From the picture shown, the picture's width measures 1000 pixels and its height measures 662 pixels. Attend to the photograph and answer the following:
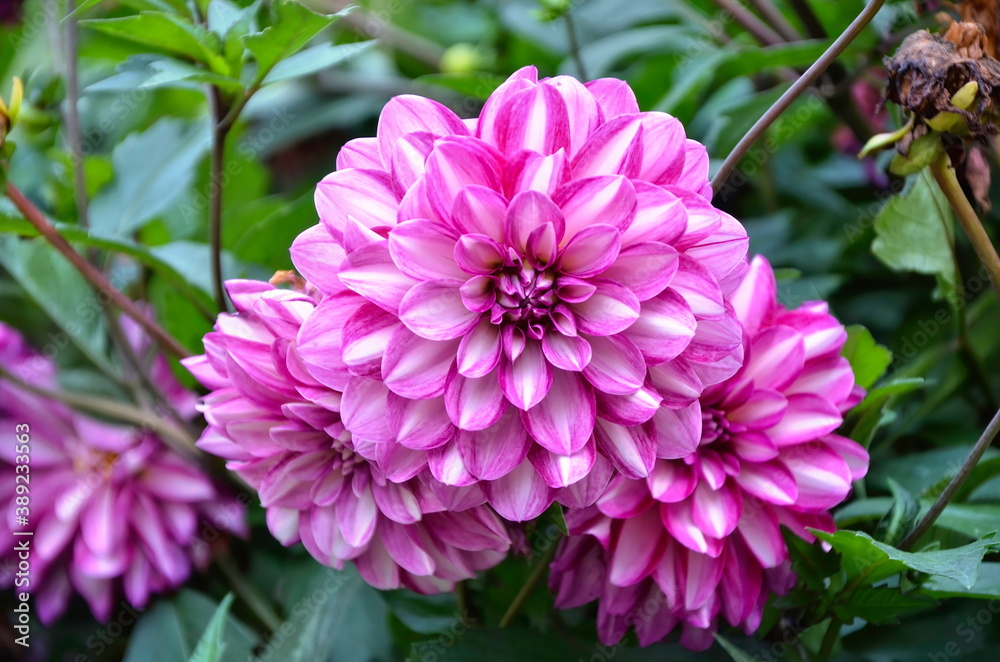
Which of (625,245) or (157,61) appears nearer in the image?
(625,245)

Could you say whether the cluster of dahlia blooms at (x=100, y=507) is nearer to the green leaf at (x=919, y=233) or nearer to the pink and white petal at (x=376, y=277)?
the pink and white petal at (x=376, y=277)

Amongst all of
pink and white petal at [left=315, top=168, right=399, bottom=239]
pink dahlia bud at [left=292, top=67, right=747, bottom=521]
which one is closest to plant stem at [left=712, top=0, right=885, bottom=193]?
pink dahlia bud at [left=292, top=67, right=747, bottom=521]

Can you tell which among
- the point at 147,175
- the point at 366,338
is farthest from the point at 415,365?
the point at 147,175

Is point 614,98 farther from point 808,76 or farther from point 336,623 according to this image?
point 336,623

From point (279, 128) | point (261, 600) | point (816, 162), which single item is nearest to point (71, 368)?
point (261, 600)

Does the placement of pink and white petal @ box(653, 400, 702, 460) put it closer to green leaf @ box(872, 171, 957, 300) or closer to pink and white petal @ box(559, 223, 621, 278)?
pink and white petal @ box(559, 223, 621, 278)

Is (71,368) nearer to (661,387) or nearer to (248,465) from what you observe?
(248,465)
